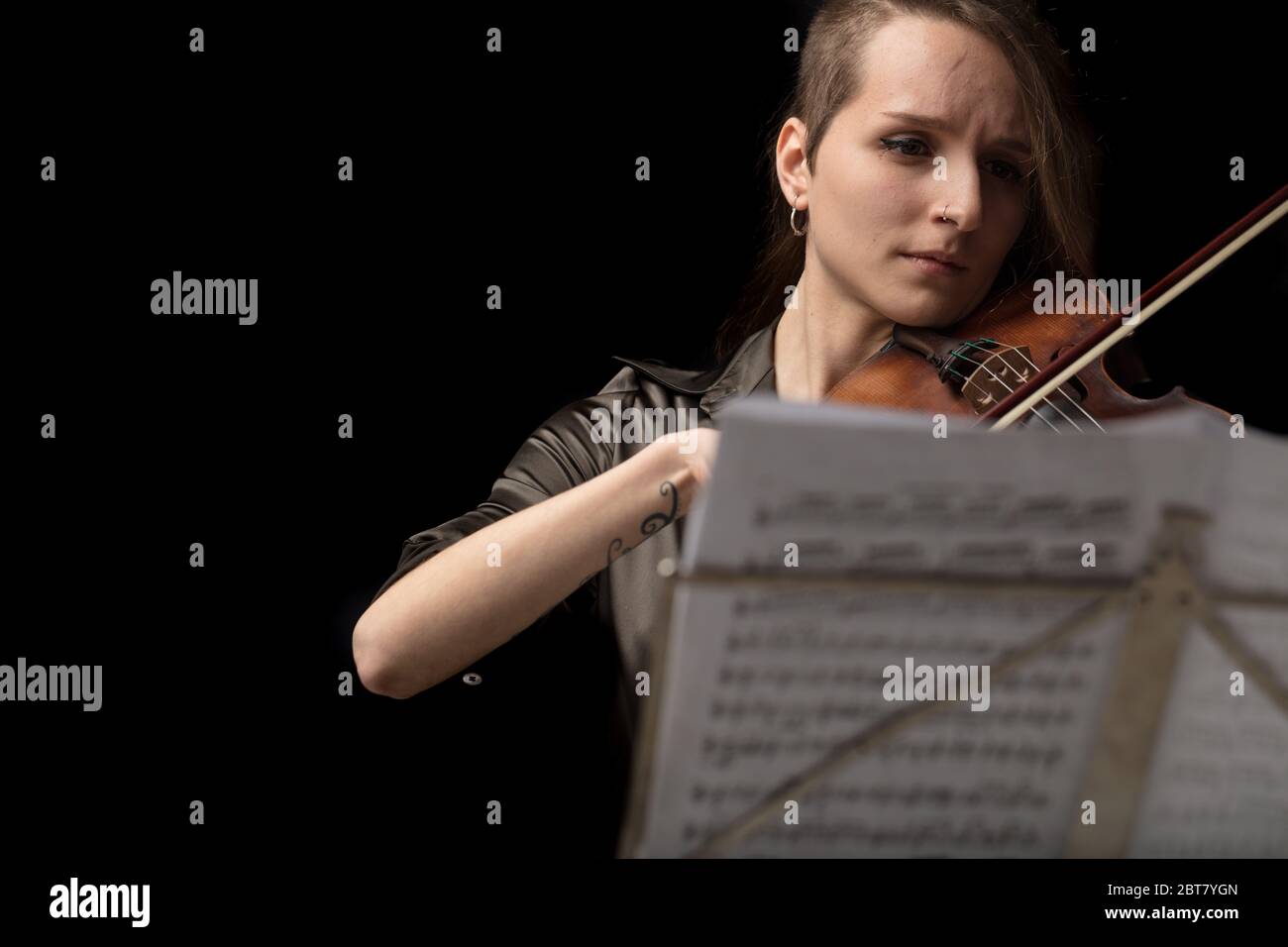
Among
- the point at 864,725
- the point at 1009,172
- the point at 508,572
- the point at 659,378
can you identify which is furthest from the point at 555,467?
the point at 864,725

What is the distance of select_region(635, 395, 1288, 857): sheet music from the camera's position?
0.70m

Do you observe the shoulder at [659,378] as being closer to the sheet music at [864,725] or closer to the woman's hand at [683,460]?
the woman's hand at [683,460]

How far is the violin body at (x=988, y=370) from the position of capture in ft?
4.32

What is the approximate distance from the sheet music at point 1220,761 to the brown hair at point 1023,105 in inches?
31.3

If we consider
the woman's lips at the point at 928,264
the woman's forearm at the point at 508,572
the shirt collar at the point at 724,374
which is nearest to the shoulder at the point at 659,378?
the shirt collar at the point at 724,374

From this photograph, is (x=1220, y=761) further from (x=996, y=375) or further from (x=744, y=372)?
(x=744, y=372)

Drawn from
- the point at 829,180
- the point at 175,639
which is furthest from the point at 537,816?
the point at 829,180

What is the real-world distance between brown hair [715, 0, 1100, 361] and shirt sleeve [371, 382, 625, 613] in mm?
301

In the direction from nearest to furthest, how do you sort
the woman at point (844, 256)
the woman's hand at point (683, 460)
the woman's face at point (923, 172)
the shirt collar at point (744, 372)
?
the woman's hand at point (683, 460) → the woman at point (844, 256) → the woman's face at point (923, 172) → the shirt collar at point (744, 372)

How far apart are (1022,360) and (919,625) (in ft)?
2.16

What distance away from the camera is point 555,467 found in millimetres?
1512

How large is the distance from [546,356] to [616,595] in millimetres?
441

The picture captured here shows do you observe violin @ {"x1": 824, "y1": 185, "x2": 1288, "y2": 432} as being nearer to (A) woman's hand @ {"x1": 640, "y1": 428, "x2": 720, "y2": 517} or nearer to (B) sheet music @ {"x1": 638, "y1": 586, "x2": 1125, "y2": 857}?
(A) woman's hand @ {"x1": 640, "y1": 428, "x2": 720, "y2": 517}

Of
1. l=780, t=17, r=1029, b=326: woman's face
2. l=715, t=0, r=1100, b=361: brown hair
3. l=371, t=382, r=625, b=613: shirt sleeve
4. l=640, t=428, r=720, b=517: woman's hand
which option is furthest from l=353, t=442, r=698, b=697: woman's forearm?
l=715, t=0, r=1100, b=361: brown hair
